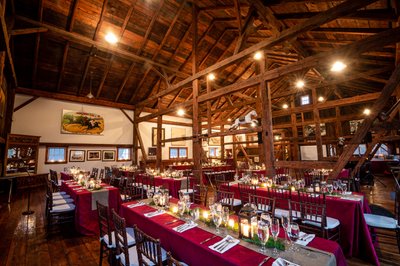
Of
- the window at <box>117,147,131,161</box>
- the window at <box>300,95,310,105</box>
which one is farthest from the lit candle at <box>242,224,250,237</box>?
the window at <box>300,95,310,105</box>

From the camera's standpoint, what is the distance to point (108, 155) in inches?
454

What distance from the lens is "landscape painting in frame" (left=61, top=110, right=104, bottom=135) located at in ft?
33.3

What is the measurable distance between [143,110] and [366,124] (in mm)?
11832

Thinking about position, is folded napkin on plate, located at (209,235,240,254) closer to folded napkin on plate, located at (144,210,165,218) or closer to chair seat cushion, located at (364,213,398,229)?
folded napkin on plate, located at (144,210,165,218)

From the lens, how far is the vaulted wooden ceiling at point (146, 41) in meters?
5.59

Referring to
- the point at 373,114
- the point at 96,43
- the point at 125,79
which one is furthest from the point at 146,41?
the point at 373,114

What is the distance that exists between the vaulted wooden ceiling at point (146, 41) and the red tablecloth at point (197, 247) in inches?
191

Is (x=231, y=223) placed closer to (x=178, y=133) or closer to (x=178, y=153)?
(x=178, y=153)

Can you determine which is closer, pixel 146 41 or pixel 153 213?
pixel 153 213

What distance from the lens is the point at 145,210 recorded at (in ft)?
9.29

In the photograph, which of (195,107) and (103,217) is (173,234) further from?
(195,107)

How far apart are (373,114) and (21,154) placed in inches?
485

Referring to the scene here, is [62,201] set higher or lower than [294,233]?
lower

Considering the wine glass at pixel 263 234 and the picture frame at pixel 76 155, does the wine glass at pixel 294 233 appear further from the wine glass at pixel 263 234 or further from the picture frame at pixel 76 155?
the picture frame at pixel 76 155
